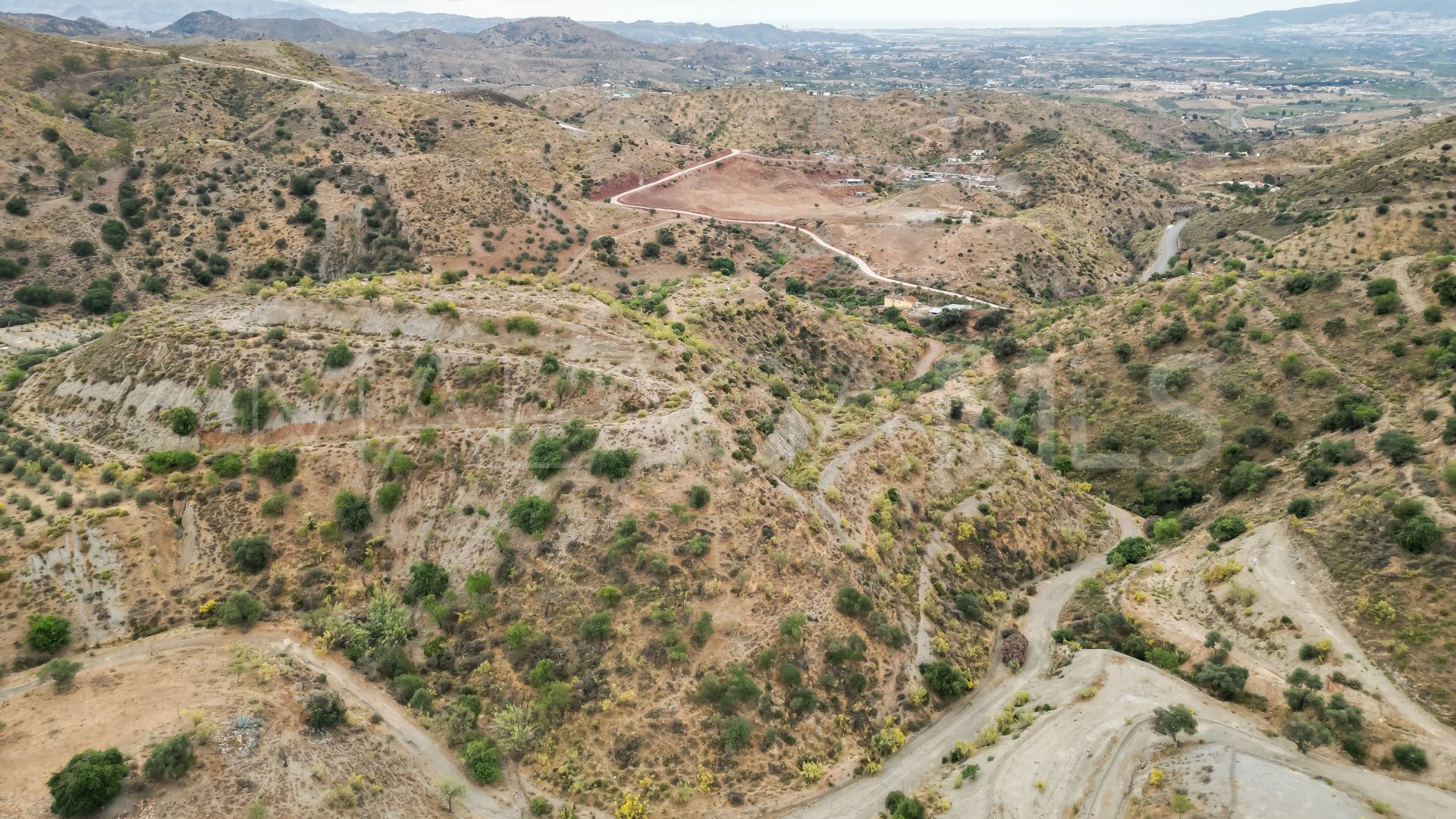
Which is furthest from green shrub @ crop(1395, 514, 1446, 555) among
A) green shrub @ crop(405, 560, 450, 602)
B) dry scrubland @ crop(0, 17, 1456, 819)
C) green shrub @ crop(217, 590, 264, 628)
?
green shrub @ crop(217, 590, 264, 628)

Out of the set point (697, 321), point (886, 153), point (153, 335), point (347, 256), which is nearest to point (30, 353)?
point (153, 335)

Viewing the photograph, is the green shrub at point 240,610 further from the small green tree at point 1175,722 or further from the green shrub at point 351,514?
the small green tree at point 1175,722

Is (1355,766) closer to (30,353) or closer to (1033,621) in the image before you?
(1033,621)

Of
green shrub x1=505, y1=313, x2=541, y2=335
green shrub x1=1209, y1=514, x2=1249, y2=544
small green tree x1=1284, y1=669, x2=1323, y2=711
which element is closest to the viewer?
small green tree x1=1284, y1=669, x2=1323, y2=711

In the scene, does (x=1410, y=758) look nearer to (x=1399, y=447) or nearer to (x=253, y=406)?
(x=1399, y=447)

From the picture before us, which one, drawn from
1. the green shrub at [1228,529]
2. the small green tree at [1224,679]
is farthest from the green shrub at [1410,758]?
the green shrub at [1228,529]

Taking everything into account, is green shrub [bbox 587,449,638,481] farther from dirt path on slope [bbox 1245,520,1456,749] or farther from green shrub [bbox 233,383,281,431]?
dirt path on slope [bbox 1245,520,1456,749]
